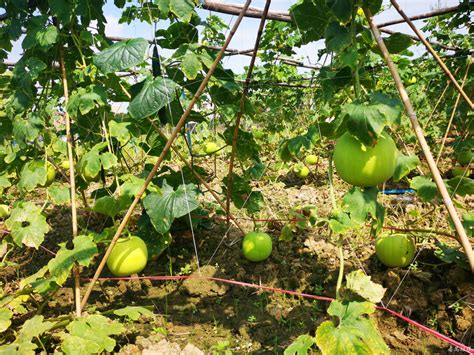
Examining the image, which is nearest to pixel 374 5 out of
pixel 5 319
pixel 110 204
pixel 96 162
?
pixel 96 162

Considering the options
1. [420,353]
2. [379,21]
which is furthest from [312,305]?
[379,21]

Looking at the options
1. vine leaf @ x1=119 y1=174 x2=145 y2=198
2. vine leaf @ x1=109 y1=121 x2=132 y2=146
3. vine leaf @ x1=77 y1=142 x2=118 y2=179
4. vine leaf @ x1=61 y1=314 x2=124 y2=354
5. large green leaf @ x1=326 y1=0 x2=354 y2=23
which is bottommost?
vine leaf @ x1=61 y1=314 x2=124 y2=354

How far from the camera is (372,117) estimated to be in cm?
132

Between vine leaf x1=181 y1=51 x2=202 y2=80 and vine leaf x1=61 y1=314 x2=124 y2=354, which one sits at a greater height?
vine leaf x1=181 y1=51 x2=202 y2=80

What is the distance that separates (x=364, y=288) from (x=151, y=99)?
1.36 metres

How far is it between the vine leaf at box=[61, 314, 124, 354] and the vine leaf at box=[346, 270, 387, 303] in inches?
46.9

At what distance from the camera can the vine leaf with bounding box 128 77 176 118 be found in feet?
6.19

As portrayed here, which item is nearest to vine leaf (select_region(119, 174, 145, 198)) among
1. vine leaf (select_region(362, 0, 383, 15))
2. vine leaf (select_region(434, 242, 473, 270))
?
vine leaf (select_region(362, 0, 383, 15))

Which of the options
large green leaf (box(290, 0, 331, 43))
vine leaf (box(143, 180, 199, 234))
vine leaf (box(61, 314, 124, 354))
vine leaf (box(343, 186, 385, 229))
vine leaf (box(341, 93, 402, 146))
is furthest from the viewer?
vine leaf (box(143, 180, 199, 234))

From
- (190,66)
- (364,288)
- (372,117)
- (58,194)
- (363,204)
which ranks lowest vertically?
(364,288)

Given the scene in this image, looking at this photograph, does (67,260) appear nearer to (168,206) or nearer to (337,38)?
(168,206)

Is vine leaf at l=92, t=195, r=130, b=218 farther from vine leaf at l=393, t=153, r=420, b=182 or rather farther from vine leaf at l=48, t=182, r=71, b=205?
vine leaf at l=393, t=153, r=420, b=182

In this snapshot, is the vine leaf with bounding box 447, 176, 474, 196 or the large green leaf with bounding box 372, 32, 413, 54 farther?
the vine leaf with bounding box 447, 176, 474, 196

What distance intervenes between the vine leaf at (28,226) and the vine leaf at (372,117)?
1.84 meters
